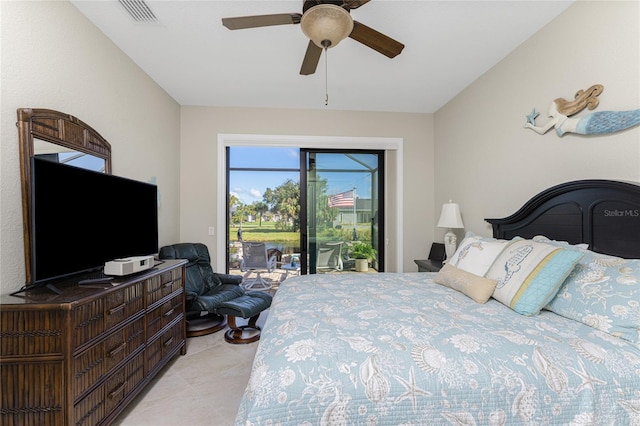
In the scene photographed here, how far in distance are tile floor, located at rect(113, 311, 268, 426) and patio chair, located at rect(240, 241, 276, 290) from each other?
6.14 ft

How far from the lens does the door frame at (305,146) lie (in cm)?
370

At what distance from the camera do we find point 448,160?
3.55 m

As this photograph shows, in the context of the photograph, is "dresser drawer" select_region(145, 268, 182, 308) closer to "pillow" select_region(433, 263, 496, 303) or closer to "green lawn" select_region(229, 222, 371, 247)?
"pillow" select_region(433, 263, 496, 303)

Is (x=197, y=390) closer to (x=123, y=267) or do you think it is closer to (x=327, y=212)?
(x=123, y=267)

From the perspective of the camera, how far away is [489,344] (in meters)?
1.12

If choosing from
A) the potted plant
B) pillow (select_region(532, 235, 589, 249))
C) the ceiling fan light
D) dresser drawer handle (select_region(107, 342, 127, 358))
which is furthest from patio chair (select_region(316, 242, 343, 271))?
the ceiling fan light

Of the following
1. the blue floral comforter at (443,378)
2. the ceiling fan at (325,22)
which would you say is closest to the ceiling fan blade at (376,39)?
the ceiling fan at (325,22)

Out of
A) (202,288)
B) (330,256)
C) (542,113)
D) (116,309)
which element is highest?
→ (542,113)

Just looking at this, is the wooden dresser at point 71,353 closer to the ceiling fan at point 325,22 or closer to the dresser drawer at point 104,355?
the dresser drawer at point 104,355

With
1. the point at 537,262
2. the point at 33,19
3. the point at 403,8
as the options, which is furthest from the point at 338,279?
the point at 33,19

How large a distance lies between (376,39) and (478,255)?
5.35 feet

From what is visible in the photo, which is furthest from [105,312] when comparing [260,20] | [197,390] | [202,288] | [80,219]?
[260,20]

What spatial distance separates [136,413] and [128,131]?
230 centimetres

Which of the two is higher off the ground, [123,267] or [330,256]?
[123,267]
